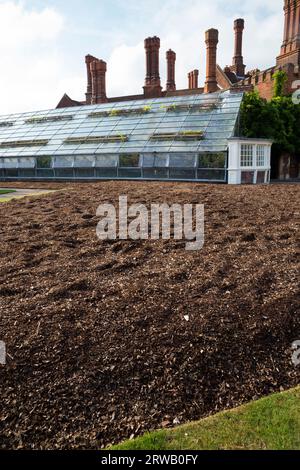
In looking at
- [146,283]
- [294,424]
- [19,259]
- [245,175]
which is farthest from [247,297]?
[245,175]

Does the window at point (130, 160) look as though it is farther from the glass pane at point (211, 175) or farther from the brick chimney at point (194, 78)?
the brick chimney at point (194, 78)

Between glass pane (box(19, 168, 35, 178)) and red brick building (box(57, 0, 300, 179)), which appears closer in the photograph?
glass pane (box(19, 168, 35, 178))

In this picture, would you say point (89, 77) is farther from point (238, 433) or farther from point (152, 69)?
point (238, 433)

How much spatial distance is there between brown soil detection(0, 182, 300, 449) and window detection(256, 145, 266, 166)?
45.7 ft

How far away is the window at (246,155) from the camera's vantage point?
19609 millimetres

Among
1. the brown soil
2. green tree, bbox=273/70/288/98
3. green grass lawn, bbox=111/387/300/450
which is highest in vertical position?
green tree, bbox=273/70/288/98

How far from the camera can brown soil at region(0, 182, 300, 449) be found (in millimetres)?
3398

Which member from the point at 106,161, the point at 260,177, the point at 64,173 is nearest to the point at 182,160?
the point at 260,177

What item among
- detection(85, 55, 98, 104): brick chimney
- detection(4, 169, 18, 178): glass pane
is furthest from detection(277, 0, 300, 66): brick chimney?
detection(4, 169, 18, 178): glass pane

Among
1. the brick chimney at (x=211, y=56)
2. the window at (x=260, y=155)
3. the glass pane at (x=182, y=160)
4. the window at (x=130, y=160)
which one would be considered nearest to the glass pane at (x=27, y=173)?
the window at (x=130, y=160)

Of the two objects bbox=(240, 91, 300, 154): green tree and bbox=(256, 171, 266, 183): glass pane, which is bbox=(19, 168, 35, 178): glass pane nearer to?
bbox=(240, 91, 300, 154): green tree

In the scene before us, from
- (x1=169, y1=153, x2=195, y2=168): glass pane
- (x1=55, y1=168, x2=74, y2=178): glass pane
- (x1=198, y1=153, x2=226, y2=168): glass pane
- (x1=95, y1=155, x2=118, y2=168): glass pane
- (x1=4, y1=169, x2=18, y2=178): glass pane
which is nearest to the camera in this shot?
(x1=198, y1=153, x2=226, y2=168): glass pane

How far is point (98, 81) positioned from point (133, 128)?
17.5 m

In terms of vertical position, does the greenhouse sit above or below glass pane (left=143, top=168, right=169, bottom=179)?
above
